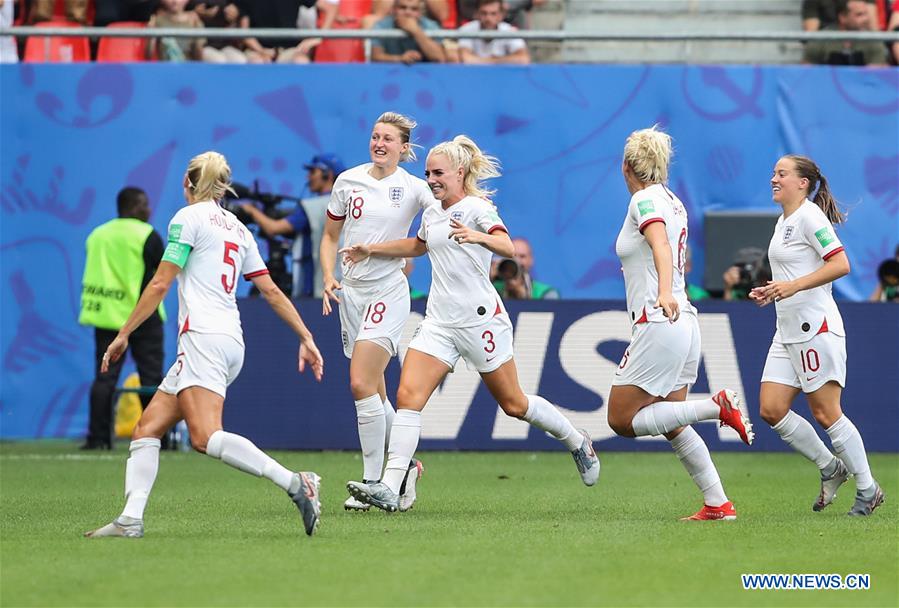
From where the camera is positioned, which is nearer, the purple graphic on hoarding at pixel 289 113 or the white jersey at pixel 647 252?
the white jersey at pixel 647 252

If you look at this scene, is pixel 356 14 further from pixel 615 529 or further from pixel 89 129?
pixel 615 529

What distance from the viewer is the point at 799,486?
37.1ft

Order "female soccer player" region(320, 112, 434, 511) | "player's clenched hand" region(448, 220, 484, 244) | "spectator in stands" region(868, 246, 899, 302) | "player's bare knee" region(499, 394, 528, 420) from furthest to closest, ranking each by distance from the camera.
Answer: "spectator in stands" region(868, 246, 899, 302)
"female soccer player" region(320, 112, 434, 511)
"player's bare knee" region(499, 394, 528, 420)
"player's clenched hand" region(448, 220, 484, 244)

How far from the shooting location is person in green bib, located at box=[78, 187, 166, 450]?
14672 mm

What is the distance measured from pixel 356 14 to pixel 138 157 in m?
2.98

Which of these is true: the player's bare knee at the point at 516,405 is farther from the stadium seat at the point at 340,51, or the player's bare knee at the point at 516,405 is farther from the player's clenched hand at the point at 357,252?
the stadium seat at the point at 340,51

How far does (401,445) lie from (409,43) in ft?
27.3

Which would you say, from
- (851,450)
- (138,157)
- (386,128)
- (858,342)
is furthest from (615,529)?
(138,157)

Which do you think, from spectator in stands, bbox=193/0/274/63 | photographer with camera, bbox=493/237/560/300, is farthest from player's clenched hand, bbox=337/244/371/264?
spectator in stands, bbox=193/0/274/63

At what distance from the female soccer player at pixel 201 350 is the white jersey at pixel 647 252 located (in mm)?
2123

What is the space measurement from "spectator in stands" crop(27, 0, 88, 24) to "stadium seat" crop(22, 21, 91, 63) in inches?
7.9

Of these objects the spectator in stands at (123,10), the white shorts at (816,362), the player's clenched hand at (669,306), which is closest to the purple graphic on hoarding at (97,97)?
the spectator in stands at (123,10)

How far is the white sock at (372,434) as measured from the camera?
9625mm

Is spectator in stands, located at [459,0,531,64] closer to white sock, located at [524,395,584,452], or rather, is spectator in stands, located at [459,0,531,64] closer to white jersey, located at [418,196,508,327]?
white jersey, located at [418,196,508,327]
